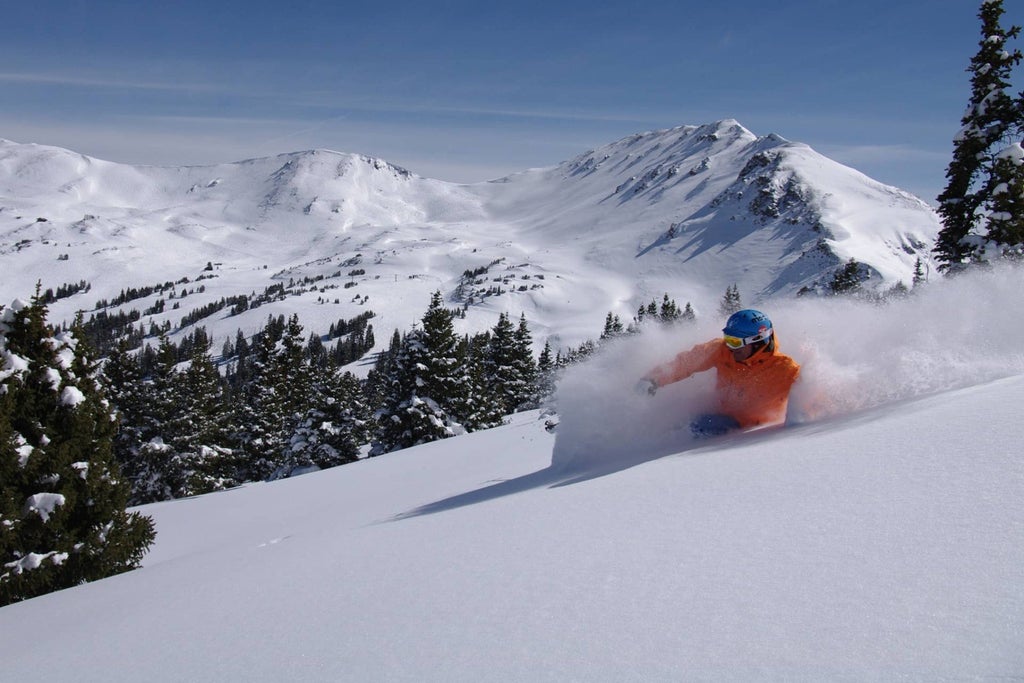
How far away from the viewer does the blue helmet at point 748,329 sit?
6.68m

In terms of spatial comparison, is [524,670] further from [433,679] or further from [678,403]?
[678,403]

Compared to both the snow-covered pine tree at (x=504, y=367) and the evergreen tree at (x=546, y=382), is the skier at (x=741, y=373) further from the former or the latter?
the snow-covered pine tree at (x=504, y=367)

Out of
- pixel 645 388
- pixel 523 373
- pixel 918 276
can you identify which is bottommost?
pixel 523 373

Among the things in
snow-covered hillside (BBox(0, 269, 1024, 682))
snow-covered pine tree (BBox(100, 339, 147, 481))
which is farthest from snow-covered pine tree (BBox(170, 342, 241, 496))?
snow-covered hillside (BBox(0, 269, 1024, 682))

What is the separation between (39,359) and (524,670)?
12027 millimetres

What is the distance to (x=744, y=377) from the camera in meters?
6.87

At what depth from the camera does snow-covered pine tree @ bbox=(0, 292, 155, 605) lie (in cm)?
950

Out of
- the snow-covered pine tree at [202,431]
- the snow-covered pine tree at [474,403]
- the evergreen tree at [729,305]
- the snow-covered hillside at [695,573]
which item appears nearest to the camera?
the snow-covered hillside at [695,573]

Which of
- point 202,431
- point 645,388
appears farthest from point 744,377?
point 202,431

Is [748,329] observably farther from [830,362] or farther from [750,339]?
[830,362]

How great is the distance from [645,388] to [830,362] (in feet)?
6.27

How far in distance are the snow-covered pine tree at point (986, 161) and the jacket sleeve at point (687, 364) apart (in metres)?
15.1

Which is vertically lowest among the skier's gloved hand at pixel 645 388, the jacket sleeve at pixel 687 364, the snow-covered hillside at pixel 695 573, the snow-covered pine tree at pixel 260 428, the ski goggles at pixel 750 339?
the snow-covered pine tree at pixel 260 428

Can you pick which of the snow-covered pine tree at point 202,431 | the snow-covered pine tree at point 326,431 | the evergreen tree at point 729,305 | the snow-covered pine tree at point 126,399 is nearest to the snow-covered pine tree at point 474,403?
the snow-covered pine tree at point 326,431
